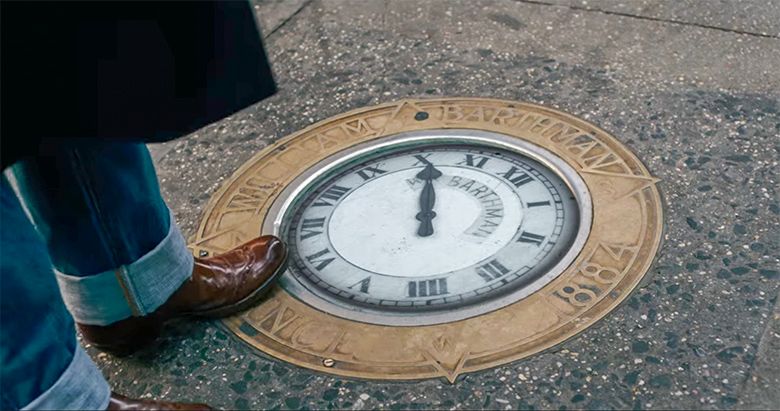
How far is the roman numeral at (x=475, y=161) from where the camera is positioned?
2.46 m

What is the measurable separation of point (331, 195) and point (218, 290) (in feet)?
1.50

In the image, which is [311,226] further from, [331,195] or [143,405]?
[143,405]

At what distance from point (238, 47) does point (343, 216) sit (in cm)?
95

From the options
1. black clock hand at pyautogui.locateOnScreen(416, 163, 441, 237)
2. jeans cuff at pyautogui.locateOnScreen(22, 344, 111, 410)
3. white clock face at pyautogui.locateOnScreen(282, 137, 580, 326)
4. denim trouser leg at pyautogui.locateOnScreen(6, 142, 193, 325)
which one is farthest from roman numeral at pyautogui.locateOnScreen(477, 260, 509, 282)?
jeans cuff at pyautogui.locateOnScreen(22, 344, 111, 410)

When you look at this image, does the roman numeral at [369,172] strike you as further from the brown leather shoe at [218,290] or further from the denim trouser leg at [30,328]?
the denim trouser leg at [30,328]

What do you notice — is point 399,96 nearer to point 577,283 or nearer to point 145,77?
point 577,283

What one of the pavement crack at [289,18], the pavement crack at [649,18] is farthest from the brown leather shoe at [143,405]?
the pavement crack at [649,18]

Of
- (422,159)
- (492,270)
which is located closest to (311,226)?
(422,159)

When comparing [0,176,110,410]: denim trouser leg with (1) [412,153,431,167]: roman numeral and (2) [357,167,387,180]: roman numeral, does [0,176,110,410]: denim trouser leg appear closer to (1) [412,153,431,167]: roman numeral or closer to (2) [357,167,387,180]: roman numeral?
(2) [357,167,387,180]: roman numeral

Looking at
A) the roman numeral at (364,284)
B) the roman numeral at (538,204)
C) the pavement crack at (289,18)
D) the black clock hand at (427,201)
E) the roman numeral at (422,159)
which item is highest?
the pavement crack at (289,18)

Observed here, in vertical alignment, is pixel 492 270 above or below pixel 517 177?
below

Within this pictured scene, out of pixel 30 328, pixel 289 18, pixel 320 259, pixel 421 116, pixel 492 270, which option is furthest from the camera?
pixel 289 18

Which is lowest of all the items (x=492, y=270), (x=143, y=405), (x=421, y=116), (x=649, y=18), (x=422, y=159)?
(x=143, y=405)

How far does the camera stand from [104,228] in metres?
1.86
